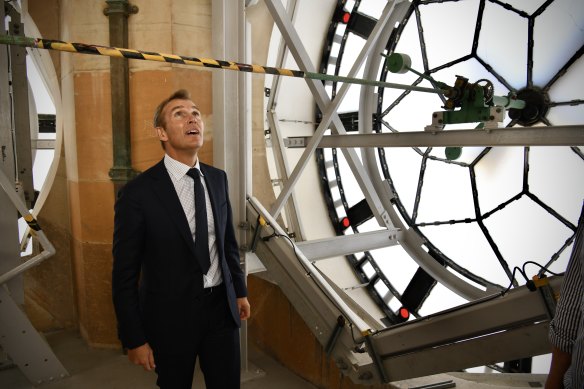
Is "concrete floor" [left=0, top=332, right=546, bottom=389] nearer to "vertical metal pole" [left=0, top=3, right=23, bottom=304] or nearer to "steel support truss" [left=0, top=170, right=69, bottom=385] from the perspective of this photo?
"steel support truss" [left=0, top=170, right=69, bottom=385]

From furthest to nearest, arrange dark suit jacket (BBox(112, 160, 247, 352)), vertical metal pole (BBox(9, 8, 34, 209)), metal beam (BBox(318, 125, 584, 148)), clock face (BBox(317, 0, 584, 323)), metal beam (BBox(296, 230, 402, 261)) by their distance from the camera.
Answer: vertical metal pole (BBox(9, 8, 34, 209))
metal beam (BBox(296, 230, 402, 261))
clock face (BBox(317, 0, 584, 323))
metal beam (BBox(318, 125, 584, 148))
dark suit jacket (BBox(112, 160, 247, 352))

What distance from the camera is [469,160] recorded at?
3.21 metres

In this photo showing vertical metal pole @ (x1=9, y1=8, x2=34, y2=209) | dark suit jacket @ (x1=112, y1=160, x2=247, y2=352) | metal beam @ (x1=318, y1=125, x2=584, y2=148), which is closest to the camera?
dark suit jacket @ (x1=112, y1=160, x2=247, y2=352)

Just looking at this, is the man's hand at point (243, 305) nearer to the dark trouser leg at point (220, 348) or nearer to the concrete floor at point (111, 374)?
the dark trouser leg at point (220, 348)

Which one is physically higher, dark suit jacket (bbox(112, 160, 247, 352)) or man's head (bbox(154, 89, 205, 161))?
man's head (bbox(154, 89, 205, 161))

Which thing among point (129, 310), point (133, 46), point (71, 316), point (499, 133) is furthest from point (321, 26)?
point (71, 316)

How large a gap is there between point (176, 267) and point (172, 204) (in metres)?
0.22

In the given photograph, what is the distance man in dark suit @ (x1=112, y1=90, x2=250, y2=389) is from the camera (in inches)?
66.3

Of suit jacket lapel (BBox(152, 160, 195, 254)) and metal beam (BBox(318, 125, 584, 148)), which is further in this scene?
metal beam (BBox(318, 125, 584, 148))

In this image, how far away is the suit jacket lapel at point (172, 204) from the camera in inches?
68.2

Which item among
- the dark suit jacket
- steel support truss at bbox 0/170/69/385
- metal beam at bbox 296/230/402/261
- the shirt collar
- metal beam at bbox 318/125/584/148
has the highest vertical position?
metal beam at bbox 318/125/584/148

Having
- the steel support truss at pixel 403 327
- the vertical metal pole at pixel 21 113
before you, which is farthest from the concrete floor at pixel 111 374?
the vertical metal pole at pixel 21 113

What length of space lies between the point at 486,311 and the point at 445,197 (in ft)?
5.44

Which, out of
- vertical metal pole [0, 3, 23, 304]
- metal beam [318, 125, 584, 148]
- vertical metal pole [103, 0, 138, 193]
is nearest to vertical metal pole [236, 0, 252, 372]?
metal beam [318, 125, 584, 148]
